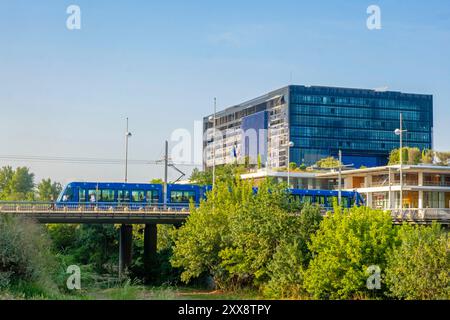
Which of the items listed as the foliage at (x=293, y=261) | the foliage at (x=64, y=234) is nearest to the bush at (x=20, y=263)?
the foliage at (x=293, y=261)

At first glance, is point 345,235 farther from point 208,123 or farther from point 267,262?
point 208,123

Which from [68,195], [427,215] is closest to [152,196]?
[68,195]

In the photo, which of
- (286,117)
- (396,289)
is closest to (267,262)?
(396,289)

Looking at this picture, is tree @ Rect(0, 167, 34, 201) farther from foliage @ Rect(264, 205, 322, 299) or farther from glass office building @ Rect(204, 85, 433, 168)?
foliage @ Rect(264, 205, 322, 299)

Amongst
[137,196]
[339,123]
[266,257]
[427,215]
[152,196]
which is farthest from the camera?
[339,123]

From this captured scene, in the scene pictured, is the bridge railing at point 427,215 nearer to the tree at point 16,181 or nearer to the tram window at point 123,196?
the tram window at point 123,196

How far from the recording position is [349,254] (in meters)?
39.2

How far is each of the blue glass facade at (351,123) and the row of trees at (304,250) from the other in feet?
331

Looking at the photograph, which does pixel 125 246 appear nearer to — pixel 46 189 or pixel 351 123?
pixel 46 189

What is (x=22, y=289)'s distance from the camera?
1176 inches

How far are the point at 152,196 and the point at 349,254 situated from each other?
90.0 feet

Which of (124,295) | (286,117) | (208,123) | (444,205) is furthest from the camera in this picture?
(208,123)
